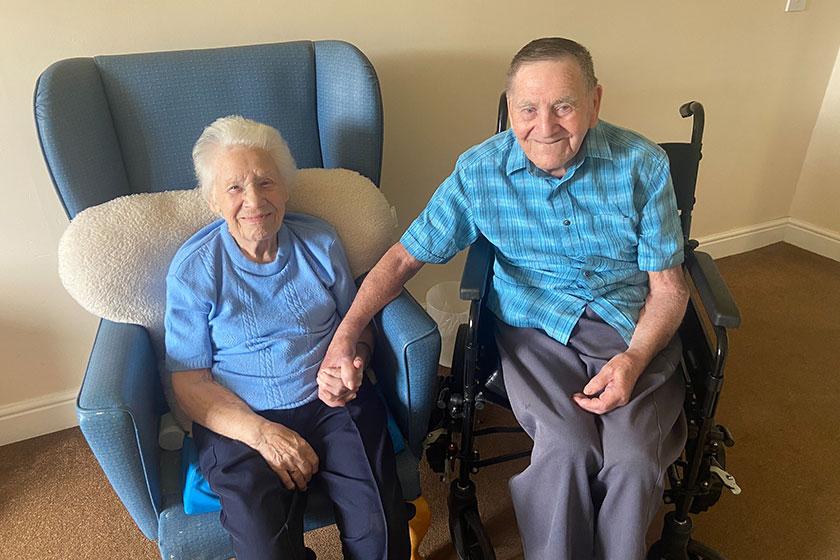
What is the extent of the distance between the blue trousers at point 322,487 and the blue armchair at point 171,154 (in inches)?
2.6

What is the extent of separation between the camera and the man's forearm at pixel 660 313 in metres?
1.42

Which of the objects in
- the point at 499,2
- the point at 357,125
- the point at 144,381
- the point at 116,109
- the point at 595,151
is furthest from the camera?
the point at 499,2

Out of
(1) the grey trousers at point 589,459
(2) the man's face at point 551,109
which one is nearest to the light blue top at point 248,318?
(1) the grey trousers at point 589,459

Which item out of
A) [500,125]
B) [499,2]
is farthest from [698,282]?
[499,2]

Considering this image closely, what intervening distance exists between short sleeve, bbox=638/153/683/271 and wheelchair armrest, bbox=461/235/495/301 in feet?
1.15

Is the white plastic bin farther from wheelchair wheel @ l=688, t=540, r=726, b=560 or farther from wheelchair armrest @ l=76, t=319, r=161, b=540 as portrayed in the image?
wheelchair armrest @ l=76, t=319, r=161, b=540

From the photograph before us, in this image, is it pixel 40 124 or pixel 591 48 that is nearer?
pixel 40 124

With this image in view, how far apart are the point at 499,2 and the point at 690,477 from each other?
1.52m

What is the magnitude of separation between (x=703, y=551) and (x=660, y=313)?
1.94ft

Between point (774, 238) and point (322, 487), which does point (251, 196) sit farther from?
point (774, 238)

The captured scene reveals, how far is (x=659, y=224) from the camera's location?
145 centimetres

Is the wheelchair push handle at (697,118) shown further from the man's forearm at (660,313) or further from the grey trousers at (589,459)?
the grey trousers at (589,459)

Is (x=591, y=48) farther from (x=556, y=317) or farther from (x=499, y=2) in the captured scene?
(x=556, y=317)

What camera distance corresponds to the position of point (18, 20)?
1.57 m
